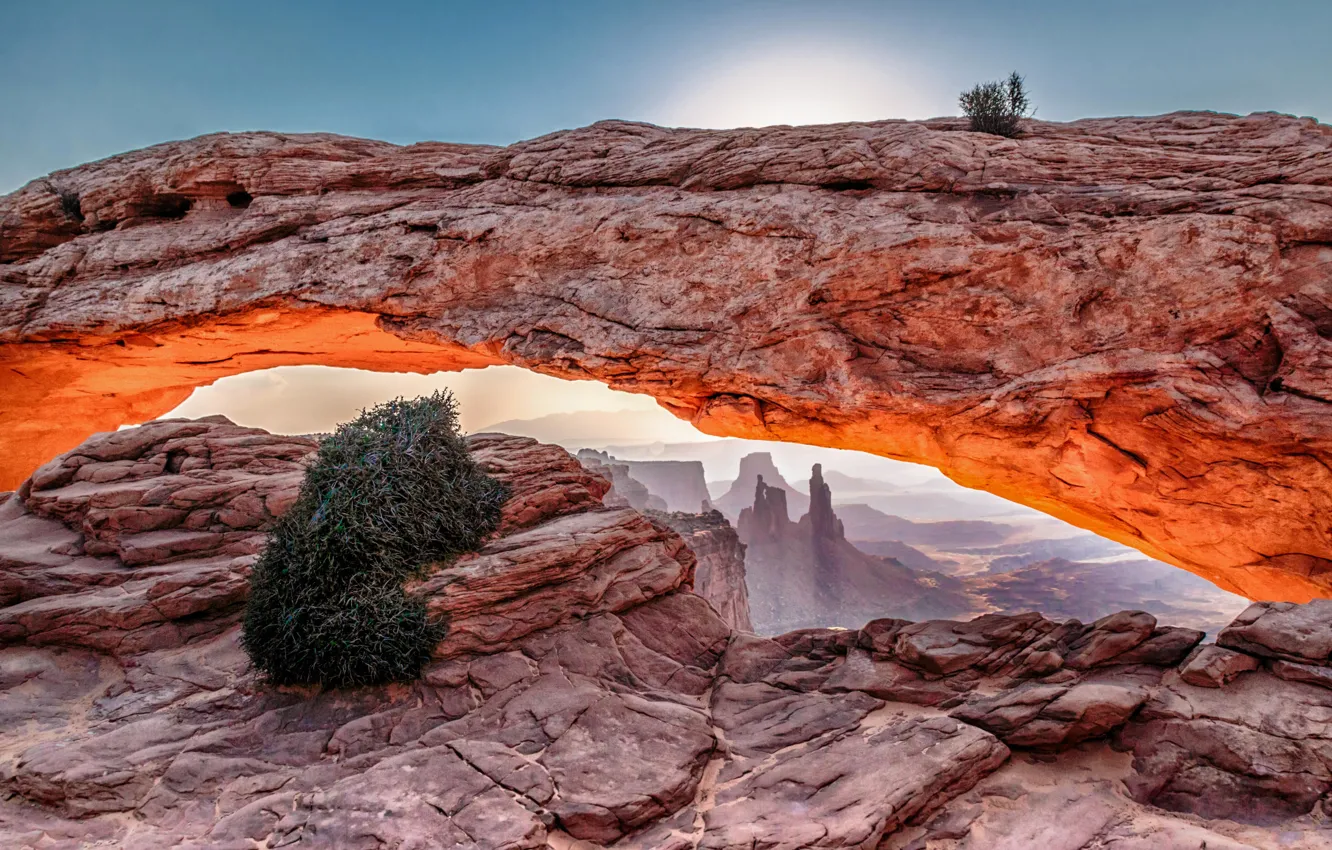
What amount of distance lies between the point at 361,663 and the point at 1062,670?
33.5ft

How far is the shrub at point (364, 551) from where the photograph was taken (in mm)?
8953

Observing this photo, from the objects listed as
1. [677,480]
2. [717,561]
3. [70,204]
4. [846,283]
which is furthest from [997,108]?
[677,480]

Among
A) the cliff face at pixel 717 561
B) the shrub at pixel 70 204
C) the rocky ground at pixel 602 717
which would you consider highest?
the shrub at pixel 70 204

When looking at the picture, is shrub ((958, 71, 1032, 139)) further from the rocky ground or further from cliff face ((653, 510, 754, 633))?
cliff face ((653, 510, 754, 633))

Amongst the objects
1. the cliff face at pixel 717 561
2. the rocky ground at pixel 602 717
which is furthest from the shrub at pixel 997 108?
the cliff face at pixel 717 561

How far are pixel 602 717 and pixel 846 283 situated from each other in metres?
8.30

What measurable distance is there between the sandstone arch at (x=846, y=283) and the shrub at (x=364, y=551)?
303 centimetres

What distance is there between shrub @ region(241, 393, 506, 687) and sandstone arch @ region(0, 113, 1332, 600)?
3.03 meters

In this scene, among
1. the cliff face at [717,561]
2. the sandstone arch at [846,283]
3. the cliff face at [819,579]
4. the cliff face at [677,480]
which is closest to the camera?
the sandstone arch at [846,283]

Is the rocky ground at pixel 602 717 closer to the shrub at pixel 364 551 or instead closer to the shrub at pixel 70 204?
the shrub at pixel 364 551

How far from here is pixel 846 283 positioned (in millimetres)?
11039

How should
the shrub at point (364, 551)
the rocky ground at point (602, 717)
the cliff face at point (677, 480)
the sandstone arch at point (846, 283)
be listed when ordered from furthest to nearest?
1. the cliff face at point (677, 480)
2. the sandstone arch at point (846, 283)
3. the shrub at point (364, 551)
4. the rocky ground at point (602, 717)

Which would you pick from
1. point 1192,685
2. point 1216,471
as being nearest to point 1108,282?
point 1216,471

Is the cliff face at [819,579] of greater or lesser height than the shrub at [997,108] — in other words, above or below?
below
